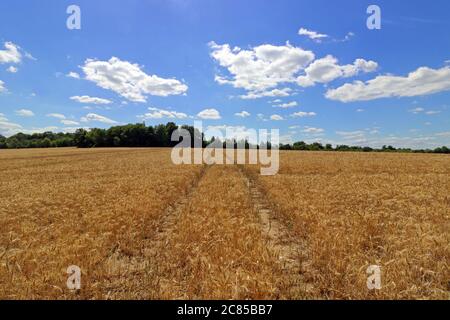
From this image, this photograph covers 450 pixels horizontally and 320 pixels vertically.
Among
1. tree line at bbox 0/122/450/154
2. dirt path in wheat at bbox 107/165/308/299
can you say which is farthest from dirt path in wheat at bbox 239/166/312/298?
tree line at bbox 0/122/450/154

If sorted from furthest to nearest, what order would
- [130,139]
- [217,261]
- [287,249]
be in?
A: 1. [130,139]
2. [287,249]
3. [217,261]

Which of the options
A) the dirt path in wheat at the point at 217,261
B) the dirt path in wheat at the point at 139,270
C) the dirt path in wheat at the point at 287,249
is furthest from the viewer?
the dirt path in wheat at the point at 287,249

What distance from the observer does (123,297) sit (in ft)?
16.0

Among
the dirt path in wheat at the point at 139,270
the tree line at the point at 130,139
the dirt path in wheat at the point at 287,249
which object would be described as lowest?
the dirt path in wheat at the point at 139,270

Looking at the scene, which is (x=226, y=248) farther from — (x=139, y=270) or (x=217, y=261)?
(x=139, y=270)

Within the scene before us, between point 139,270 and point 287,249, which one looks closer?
point 139,270

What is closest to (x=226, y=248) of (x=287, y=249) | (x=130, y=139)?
(x=287, y=249)

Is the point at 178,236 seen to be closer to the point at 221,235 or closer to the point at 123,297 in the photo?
the point at 221,235

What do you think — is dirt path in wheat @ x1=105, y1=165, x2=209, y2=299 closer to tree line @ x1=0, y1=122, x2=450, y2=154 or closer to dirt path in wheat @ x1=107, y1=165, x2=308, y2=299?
dirt path in wheat @ x1=107, y1=165, x2=308, y2=299

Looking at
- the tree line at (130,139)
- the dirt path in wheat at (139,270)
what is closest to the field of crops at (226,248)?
the dirt path in wheat at (139,270)

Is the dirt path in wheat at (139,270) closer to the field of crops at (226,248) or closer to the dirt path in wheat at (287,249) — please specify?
the field of crops at (226,248)

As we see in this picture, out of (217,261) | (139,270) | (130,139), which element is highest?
(130,139)

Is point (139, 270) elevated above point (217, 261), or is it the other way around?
point (217, 261)

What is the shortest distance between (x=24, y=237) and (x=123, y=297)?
18.1ft
